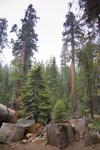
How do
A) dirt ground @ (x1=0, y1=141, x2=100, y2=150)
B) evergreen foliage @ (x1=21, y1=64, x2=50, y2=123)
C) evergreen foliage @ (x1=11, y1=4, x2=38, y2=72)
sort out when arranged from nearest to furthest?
dirt ground @ (x1=0, y1=141, x2=100, y2=150) → evergreen foliage @ (x1=21, y1=64, x2=50, y2=123) → evergreen foliage @ (x1=11, y1=4, x2=38, y2=72)

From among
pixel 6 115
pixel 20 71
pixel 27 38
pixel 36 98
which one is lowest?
pixel 6 115

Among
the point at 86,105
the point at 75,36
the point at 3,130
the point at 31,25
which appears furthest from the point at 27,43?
the point at 3,130

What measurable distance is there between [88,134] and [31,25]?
2425cm

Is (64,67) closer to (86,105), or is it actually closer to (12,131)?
(86,105)

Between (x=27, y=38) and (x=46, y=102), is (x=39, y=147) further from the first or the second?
(x=27, y=38)

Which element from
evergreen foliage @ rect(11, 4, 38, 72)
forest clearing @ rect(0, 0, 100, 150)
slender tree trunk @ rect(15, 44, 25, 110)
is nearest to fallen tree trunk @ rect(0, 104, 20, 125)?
forest clearing @ rect(0, 0, 100, 150)

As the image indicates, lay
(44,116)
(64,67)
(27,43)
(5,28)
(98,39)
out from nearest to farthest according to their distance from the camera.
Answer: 1. (98,39)
2. (44,116)
3. (27,43)
4. (5,28)
5. (64,67)

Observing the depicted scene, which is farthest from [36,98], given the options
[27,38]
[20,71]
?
[27,38]

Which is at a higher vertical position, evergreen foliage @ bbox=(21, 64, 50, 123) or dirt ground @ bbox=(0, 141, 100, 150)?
evergreen foliage @ bbox=(21, 64, 50, 123)

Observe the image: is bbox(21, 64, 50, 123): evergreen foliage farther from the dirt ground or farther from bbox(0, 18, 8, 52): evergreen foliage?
bbox(0, 18, 8, 52): evergreen foliage

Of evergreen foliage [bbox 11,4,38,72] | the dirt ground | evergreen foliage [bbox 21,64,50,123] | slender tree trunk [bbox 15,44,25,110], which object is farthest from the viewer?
evergreen foliage [bbox 11,4,38,72]

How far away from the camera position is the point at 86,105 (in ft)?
96.7

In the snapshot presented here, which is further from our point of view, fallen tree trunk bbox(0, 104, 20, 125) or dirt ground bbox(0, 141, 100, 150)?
fallen tree trunk bbox(0, 104, 20, 125)

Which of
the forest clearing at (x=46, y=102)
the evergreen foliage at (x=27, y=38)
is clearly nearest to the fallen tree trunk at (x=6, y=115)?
the forest clearing at (x=46, y=102)
